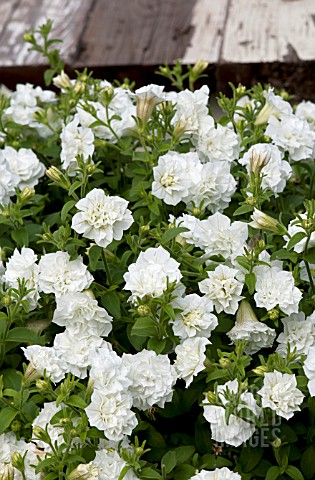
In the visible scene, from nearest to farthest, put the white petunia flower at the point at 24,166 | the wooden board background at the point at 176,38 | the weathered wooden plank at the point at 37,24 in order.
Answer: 1. the white petunia flower at the point at 24,166
2. the wooden board background at the point at 176,38
3. the weathered wooden plank at the point at 37,24

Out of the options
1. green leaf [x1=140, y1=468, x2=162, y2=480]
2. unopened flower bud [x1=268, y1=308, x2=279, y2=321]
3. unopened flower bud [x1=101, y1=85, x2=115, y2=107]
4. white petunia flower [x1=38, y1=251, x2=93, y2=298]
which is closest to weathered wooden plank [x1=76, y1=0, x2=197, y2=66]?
unopened flower bud [x1=101, y1=85, x2=115, y2=107]

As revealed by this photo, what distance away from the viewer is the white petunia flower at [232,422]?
1.53 metres

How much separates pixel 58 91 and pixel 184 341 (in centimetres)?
169

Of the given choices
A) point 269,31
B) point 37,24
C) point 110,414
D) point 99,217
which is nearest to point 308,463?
point 110,414

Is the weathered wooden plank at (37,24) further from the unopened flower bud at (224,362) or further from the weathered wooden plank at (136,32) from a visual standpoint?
the unopened flower bud at (224,362)

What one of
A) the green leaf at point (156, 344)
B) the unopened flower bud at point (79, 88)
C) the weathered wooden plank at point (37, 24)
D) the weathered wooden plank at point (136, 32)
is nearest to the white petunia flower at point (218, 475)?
the green leaf at point (156, 344)

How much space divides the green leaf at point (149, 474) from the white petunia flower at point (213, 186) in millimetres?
606

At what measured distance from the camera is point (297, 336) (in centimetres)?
164

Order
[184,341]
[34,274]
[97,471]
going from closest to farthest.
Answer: [97,471], [184,341], [34,274]

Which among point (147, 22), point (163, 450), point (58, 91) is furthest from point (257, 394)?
point (147, 22)

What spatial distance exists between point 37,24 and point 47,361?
206 cm

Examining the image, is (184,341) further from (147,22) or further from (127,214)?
(147,22)

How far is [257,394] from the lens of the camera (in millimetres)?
1558

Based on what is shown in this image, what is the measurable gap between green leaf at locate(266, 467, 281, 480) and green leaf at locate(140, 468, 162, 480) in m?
0.21
